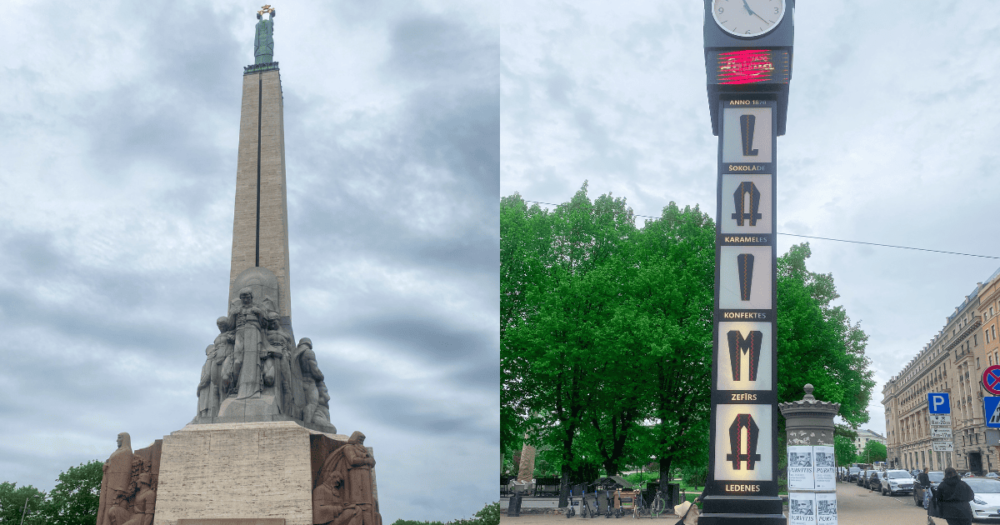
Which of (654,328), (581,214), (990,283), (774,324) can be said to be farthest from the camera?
(990,283)

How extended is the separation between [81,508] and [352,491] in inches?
1117

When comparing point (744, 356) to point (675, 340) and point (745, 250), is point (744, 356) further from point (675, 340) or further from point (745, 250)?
point (675, 340)

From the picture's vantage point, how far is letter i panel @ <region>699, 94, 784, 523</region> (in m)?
15.8

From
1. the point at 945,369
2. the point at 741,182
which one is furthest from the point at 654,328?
the point at 945,369

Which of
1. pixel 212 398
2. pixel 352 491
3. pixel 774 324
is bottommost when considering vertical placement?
pixel 352 491

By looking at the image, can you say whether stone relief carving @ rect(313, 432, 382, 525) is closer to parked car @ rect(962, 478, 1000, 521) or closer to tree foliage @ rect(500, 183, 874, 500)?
tree foliage @ rect(500, 183, 874, 500)

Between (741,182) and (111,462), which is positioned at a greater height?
(741,182)

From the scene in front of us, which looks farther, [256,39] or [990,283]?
[990,283]

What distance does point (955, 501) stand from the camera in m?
13.5

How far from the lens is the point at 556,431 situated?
30.5m

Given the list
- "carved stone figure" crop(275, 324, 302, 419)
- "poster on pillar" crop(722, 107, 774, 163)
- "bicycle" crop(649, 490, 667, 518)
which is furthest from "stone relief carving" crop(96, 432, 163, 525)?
"bicycle" crop(649, 490, 667, 518)

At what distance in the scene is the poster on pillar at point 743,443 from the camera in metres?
15.9

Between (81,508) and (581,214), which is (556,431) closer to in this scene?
(581,214)

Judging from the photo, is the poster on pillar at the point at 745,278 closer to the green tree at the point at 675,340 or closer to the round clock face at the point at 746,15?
the round clock face at the point at 746,15
